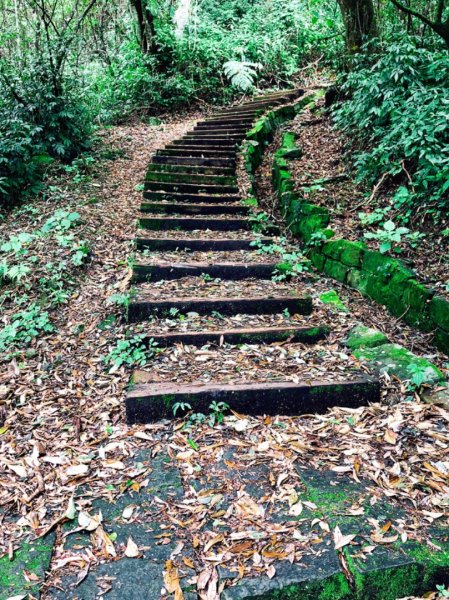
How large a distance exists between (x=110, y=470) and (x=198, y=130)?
26.4ft

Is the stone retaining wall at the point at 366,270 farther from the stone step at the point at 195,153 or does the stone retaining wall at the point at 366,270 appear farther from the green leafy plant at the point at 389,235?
the stone step at the point at 195,153

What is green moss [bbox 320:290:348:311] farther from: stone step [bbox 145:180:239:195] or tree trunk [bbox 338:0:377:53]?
tree trunk [bbox 338:0:377:53]

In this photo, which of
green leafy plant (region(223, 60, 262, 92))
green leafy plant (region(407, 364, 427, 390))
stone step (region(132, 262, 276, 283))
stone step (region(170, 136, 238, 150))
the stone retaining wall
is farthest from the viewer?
green leafy plant (region(223, 60, 262, 92))

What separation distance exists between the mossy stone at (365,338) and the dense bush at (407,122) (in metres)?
1.57

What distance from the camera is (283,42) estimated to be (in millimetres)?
13156

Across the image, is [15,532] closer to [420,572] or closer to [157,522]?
[157,522]

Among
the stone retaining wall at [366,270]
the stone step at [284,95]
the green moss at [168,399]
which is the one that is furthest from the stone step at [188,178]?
the stone step at [284,95]

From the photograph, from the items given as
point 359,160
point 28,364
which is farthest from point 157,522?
point 359,160

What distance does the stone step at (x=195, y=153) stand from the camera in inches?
291

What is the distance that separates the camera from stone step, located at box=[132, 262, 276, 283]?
4266 millimetres

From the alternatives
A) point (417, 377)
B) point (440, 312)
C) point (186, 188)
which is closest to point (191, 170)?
point (186, 188)

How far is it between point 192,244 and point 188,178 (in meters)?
2.03

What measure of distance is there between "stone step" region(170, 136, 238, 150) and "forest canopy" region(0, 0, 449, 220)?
5.74 ft

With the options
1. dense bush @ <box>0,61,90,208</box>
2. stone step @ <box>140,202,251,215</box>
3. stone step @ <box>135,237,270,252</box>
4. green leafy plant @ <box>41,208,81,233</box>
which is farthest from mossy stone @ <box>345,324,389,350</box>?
dense bush @ <box>0,61,90,208</box>
